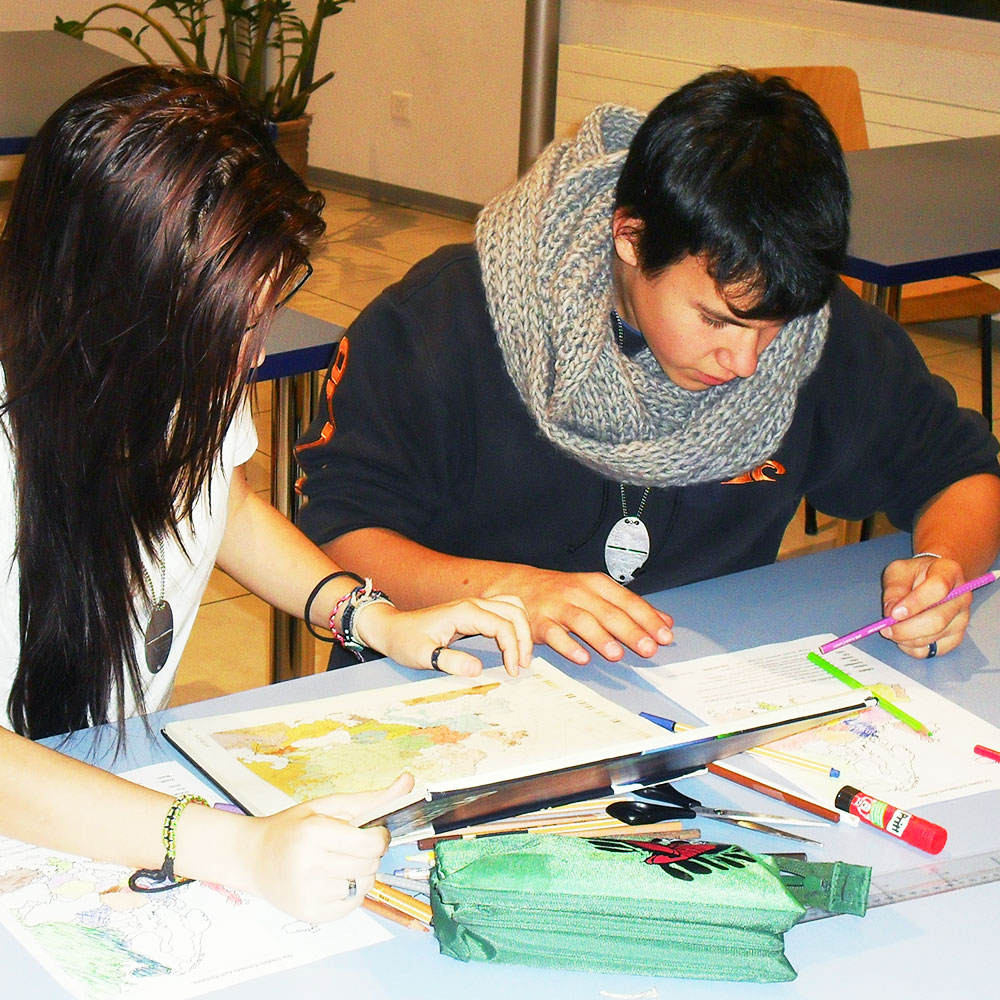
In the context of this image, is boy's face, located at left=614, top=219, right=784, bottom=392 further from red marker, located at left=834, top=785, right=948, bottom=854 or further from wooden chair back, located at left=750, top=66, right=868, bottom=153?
wooden chair back, located at left=750, top=66, right=868, bottom=153

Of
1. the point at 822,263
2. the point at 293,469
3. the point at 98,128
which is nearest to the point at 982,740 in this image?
the point at 822,263

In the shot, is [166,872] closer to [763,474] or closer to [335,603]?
[335,603]

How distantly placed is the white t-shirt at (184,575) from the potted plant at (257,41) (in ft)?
13.5

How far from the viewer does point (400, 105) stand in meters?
5.95

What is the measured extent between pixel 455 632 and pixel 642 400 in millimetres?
413

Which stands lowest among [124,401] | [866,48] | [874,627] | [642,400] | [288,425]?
[288,425]

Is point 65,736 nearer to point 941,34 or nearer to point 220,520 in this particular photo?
point 220,520

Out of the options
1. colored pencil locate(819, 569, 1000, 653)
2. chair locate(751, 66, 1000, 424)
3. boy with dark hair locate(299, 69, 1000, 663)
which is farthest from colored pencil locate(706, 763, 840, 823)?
chair locate(751, 66, 1000, 424)

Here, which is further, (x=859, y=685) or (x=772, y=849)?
(x=859, y=685)

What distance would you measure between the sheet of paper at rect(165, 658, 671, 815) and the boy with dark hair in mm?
95

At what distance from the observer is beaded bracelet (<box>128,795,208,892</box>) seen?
3.03ft

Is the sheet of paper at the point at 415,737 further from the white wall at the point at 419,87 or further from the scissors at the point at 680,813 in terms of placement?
the white wall at the point at 419,87

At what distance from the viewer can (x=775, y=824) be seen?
1040mm

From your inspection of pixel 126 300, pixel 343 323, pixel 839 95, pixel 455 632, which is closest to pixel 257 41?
pixel 343 323
